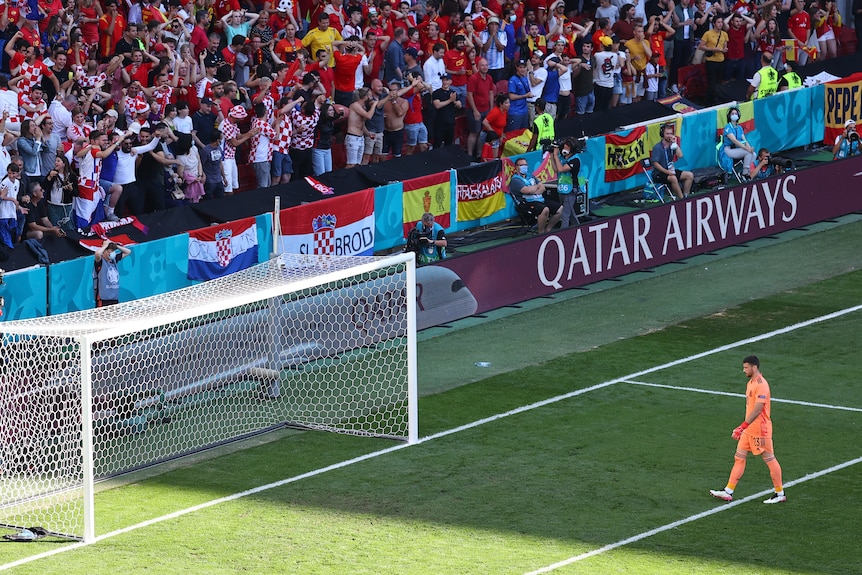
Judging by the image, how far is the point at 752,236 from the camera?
28.4 m

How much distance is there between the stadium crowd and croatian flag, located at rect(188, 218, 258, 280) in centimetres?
165

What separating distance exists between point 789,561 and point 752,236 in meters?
14.3

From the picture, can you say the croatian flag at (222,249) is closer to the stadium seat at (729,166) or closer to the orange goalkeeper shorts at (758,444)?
the orange goalkeeper shorts at (758,444)

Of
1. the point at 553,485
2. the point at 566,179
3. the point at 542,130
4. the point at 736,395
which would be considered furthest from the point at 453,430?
the point at 542,130

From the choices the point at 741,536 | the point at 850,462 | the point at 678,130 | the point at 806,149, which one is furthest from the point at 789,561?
the point at 806,149

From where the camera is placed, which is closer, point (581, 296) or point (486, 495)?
point (486, 495)

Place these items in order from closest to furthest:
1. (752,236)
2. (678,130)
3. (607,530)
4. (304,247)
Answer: (607,530)
(304,247)
(752,236)
(678,130)

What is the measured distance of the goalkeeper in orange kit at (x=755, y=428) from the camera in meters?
15.8

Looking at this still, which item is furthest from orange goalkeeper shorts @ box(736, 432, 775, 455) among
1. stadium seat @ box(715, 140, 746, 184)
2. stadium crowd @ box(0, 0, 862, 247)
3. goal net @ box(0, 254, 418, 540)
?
stadium seat @ box(715, 140, 746, 184)

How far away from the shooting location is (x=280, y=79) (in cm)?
2734

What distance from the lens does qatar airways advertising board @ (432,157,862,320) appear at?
950 inches

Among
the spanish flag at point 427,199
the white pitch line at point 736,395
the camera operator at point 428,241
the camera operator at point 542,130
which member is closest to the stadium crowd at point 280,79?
the camera operator at point 542,130

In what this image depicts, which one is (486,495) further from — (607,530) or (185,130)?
(185,130)

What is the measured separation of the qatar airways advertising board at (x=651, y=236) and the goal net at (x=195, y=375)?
6.82ft
